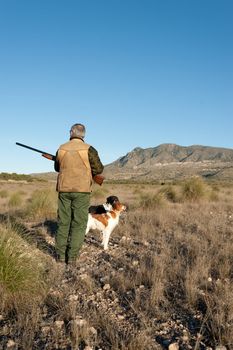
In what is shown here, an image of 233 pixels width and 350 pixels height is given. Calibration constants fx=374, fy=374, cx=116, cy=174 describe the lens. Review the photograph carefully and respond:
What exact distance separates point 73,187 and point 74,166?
1.13ft

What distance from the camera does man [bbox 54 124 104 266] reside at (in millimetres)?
6121

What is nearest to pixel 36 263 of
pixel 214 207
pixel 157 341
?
pixel 157 341

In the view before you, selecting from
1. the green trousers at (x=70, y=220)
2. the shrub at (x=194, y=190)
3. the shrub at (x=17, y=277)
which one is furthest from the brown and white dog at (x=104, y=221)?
the shrub at (x=194, y=190)

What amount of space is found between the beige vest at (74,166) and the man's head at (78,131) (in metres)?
0.11

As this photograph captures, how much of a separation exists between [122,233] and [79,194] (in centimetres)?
272

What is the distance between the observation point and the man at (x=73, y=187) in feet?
20.1

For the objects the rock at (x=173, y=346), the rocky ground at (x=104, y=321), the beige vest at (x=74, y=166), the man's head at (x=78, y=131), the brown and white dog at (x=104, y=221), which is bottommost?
the rock at (x=173, y=346)

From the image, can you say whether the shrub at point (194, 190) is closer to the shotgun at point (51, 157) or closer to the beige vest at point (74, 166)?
the shotgun at point (51, 157)

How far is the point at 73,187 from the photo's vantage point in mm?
6125

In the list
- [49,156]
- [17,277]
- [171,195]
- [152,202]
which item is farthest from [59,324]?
[171,195]

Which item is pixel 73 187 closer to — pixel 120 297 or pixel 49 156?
pixel 49 156

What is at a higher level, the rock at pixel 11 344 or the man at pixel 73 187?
the man at pixel 73 187

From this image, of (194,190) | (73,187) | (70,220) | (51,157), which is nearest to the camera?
(73,187)

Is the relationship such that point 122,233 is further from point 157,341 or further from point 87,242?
point 157,341
